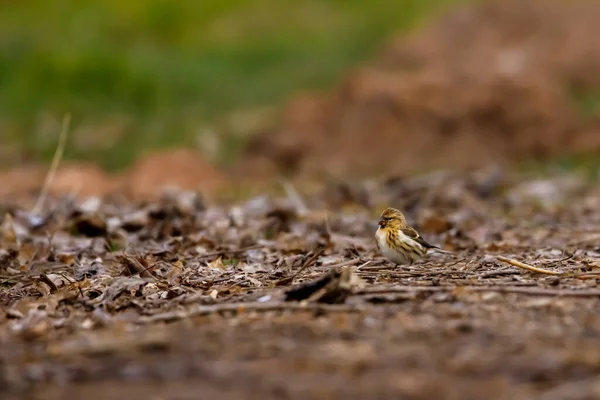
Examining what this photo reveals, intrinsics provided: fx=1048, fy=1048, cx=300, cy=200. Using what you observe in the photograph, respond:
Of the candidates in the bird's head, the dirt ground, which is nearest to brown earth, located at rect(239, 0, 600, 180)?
the dirt ground

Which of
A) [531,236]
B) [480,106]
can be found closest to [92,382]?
[531,236]

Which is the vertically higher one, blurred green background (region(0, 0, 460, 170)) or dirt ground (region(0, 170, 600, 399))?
blurred green background (region(0, 0, 460, 170))

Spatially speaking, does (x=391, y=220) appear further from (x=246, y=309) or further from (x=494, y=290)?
(x=246, y=309)

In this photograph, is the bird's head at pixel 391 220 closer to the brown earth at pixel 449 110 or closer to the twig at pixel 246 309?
the twig at pixel 246 309

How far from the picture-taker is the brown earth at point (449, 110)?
82.2 feet

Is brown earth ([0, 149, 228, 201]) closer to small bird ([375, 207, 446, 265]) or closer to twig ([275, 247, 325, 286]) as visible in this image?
small bird ([375, 207, 446, 265])

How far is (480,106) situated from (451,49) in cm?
433

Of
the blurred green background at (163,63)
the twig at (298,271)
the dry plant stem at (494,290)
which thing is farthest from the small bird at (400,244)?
the blurred green background at (163,63)

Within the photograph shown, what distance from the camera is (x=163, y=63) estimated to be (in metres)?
29.6

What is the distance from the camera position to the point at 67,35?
3138 cm

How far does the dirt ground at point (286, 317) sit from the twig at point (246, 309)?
0.03 ft

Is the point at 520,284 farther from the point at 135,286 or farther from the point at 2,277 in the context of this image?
the point at 2,277

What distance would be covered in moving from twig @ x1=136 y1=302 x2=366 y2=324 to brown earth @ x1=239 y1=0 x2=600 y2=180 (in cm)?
1767

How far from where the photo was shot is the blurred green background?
26.7m
